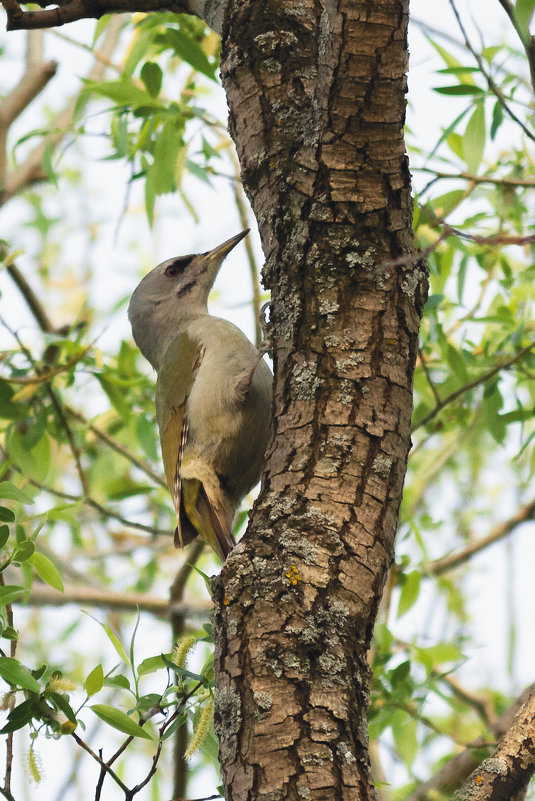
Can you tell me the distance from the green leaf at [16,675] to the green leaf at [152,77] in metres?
3.00

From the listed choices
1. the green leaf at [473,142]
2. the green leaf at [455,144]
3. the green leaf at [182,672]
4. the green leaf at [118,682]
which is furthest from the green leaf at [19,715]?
the green leaf at [455,144]

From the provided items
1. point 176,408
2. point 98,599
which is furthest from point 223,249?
point 98,599

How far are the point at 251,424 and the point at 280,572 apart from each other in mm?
2394

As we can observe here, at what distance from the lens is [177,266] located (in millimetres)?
6215

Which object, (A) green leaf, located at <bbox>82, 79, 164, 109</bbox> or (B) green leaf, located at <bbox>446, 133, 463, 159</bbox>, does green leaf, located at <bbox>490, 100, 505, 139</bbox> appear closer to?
(B) green leaf, located at <bbox>446, 133, 463, 159</bbox>

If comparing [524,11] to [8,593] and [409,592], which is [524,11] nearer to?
[8,593]

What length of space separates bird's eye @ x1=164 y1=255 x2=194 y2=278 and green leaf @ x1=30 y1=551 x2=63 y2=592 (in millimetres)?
3549

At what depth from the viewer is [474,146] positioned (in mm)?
4250

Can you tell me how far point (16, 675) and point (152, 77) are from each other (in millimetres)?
3046

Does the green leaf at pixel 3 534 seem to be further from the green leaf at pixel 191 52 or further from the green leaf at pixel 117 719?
the green leaf at pixel 191 52

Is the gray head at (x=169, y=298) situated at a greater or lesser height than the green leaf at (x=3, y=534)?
greater

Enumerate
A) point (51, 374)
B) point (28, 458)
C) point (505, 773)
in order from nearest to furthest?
1. point (505, 773)
2. point (51, 374)
3. point (28, 458)

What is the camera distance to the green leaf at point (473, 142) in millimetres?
4211

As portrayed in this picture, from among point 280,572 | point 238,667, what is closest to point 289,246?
point 280,572
